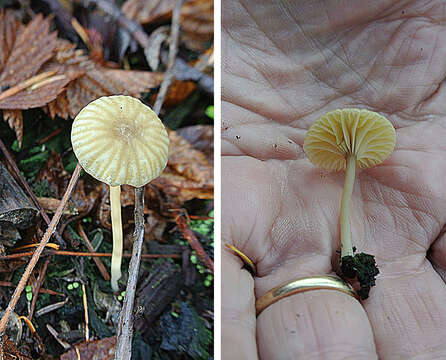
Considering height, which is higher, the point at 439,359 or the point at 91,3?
the point at 91,3

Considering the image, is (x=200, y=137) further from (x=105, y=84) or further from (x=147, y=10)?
(x=147, y=10)

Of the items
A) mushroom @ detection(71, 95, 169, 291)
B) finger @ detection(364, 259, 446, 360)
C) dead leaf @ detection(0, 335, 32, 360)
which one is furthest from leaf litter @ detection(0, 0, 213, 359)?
finger @ detection(364, 259, 446, 360)

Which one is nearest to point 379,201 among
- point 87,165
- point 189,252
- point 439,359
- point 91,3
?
point 439,359

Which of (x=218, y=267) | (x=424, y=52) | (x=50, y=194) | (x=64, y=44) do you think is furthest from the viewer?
(x=64, y=44)

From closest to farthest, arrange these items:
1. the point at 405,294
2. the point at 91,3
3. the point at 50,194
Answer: the point at 405,294
the point at 50,194
the point at 91,3

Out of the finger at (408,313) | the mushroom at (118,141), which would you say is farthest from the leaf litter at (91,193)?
the finger at (408,313)

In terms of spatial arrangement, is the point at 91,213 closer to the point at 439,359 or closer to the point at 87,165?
the point at 87,165

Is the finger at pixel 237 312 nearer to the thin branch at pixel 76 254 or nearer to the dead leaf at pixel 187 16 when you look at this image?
the thin branch at pixel 76 254
